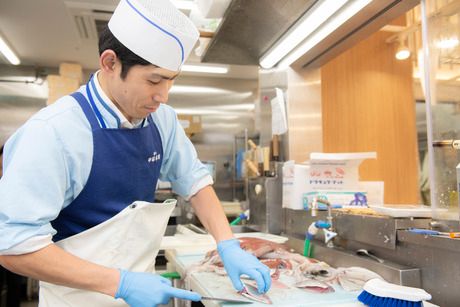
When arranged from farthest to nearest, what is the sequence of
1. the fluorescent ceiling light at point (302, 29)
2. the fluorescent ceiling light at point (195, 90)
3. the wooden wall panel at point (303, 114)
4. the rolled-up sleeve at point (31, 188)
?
the fluorescent ceiling light at point (195, 90)
the wooden wall panel at point (303, 114)
the fluorescent ceiling light at point (302, 29)
the rolled-up sleeve at point (31, 188)

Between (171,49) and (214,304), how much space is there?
756mm

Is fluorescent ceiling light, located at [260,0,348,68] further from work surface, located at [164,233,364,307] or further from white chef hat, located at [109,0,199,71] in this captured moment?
work surface, located at [164,233,364,307]

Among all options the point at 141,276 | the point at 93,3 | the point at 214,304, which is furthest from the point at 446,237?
the point at 93,3

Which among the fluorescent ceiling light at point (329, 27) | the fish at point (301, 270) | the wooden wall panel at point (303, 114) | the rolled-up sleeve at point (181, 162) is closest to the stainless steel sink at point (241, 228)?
the wooden wall panel at point (303, 114)

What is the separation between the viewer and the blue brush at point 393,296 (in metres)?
0.90

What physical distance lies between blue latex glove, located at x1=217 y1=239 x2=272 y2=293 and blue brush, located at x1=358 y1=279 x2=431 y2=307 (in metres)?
0.29

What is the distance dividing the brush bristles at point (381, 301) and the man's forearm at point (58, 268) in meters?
0.70

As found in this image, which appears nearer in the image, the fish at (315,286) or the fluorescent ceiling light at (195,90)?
the fish at (315,286)

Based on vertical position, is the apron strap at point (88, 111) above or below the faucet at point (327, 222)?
above

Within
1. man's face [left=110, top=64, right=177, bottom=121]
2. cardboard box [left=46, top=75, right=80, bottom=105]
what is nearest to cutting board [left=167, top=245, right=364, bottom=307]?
man's face [left=110, top=64, right=177, bottom=121]

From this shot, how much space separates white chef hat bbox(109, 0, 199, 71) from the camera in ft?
3.48

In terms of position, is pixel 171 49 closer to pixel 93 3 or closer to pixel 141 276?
pixel 141 276

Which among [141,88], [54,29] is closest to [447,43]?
[141,88]

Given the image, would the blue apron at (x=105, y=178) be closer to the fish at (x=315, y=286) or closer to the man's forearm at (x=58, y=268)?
the man's forearm at (x=58, y=268)
